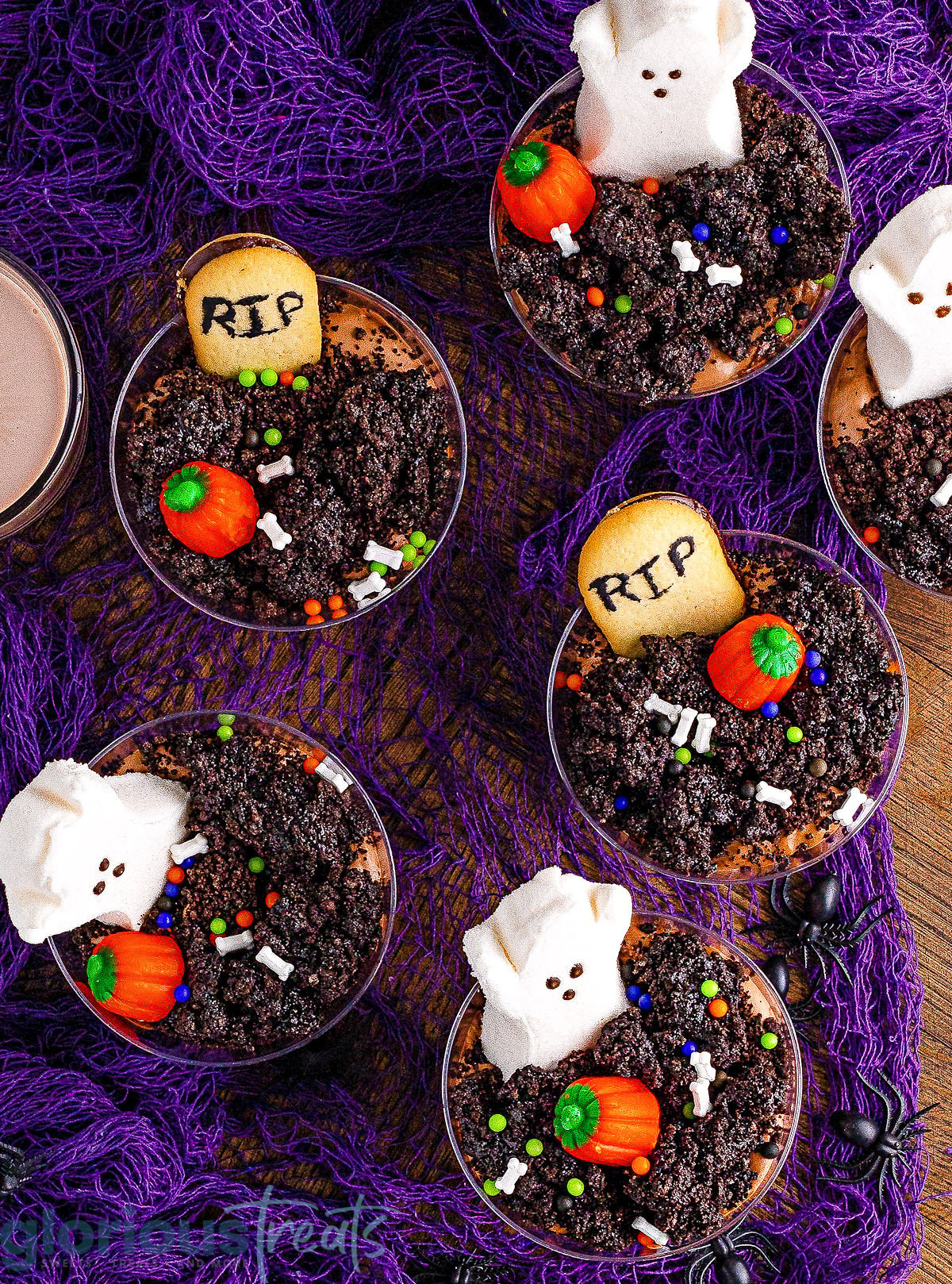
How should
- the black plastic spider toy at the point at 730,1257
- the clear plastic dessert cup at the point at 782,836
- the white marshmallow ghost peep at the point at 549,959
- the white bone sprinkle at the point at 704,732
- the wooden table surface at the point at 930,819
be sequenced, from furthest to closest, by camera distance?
1. the wooden table surface at the point at 930,819
2. the black plastic spider toy at the point at 730,1257
3. the clear plastic dessert cup at the point at 782,836
4. the white bone sprinkle at the point at 704,732
5. the white marshmallow ghost peep at the point at 549,959

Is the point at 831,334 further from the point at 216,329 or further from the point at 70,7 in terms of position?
the point at 70,7

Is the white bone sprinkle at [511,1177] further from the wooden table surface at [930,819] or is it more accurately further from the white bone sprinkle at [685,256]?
the white bone sprinkle at [685,256]

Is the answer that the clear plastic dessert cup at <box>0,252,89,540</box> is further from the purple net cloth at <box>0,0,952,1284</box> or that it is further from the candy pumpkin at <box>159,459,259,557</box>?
the candy pumpkin at <box>159,459,259,557</box>

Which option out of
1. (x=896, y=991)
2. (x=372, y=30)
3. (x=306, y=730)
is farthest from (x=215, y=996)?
(x=372, y=30)

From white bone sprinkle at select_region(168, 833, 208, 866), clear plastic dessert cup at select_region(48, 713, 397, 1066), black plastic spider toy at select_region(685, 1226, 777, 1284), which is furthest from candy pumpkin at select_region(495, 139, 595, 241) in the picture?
black plastic spider toy at select_region(685, 1226, 777, 1284)

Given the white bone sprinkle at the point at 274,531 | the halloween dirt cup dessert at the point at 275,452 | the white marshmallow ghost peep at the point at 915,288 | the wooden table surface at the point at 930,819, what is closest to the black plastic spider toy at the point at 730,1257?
the wooden table surface at the point at 930,819

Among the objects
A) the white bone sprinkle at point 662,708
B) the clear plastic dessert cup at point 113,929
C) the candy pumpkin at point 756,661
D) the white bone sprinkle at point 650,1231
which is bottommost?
the white bone sprinkle at point 650,1231

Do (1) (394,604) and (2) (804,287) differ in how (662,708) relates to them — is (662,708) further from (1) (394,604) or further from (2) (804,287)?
(2) (804,287)
